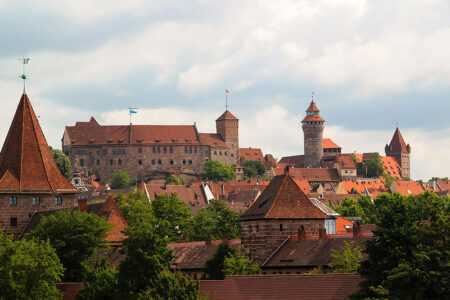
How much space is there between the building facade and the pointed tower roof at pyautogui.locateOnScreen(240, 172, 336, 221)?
23079 mm

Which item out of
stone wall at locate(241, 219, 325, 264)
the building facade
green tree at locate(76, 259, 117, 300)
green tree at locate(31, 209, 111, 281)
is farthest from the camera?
the building facade

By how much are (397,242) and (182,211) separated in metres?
65.7

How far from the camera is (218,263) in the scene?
72.6 metres

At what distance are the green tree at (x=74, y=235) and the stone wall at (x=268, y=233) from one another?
1057 centimetres

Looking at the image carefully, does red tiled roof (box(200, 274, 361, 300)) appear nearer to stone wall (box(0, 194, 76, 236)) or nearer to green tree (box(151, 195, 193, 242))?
stone wall (box(0, 194, 76, 236))

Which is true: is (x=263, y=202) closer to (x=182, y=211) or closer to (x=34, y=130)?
(x=34, y=130)

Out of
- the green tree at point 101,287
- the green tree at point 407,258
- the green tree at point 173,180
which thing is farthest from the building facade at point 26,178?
the green tree at point 173,180

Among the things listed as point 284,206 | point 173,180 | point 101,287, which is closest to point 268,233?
point 284,206

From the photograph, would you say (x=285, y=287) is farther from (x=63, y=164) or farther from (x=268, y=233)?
(x=63, y=164)

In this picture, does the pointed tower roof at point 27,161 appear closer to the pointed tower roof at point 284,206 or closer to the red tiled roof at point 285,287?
the pointed tower roof at point 284,206

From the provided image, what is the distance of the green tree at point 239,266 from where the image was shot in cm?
6656

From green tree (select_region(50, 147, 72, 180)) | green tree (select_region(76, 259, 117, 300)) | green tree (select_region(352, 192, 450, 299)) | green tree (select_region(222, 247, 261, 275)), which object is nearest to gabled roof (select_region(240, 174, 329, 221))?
green tree (select_region(222, 247, 261, 275))

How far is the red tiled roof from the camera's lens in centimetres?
4603

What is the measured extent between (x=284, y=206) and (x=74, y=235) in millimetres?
14472
